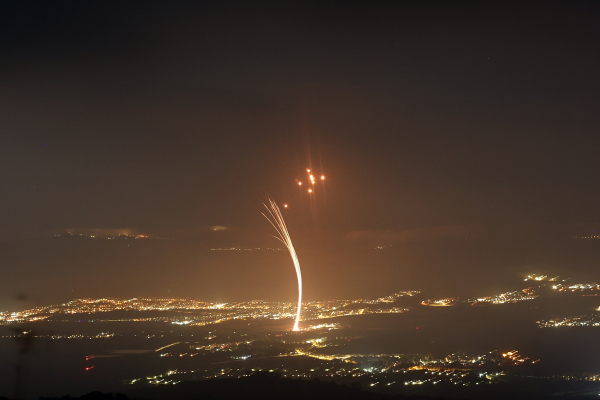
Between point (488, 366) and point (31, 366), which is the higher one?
point (31, 366)

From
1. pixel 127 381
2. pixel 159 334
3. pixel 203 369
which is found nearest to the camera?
pixel 127 381

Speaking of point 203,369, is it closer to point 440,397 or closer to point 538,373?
point 440,397

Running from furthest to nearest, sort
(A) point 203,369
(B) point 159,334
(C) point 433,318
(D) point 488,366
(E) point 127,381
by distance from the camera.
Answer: (C) point 433,318
(B) point 159,334
(D) point 488,366
(A) point 203,369
(E) point 127,381

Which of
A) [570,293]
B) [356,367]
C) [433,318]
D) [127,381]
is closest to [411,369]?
[356,367]

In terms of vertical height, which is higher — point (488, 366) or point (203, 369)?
point (203, 369)

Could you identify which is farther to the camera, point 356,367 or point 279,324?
point 279,324

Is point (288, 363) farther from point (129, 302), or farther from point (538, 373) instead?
point (129, 302)

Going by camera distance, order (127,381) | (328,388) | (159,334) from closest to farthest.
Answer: (328,388) < (127,381) < (159,334)

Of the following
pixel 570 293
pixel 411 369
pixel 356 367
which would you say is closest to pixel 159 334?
pixel 356 367

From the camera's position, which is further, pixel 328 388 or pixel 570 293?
pixel 570 293
